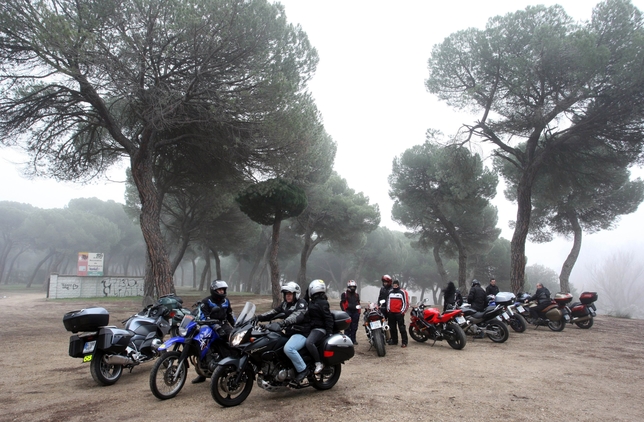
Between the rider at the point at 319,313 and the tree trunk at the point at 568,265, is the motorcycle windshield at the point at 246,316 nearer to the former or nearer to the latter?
the rider at the point at 319,313

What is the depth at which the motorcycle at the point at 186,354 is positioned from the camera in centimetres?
454

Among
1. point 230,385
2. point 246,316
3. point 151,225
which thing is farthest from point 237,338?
point 151,225

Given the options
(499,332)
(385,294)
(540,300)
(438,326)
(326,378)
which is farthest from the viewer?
(540,300)

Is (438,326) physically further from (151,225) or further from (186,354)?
(151,225)

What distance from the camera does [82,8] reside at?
406 inches

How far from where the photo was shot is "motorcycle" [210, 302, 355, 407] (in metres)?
4.29

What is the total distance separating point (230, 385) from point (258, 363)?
1.21 ft

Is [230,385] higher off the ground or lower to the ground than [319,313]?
lower

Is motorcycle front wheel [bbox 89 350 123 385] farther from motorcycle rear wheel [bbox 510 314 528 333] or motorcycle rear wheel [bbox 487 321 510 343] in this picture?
motorcycle rear wheel [bbox 510 314 528 333]

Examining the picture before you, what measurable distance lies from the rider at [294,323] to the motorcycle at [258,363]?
0.09 metres

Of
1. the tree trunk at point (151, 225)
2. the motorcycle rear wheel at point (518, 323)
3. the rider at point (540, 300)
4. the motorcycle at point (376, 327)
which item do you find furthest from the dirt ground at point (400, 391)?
the tree trunk at point (151, 225)

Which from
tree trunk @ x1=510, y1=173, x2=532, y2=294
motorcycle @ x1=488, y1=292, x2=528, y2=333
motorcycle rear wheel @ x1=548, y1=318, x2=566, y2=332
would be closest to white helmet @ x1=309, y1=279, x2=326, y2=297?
motorcycle @ x1=488, y1=292, x2=528, y2=333

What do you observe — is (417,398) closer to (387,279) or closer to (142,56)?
(387,279)

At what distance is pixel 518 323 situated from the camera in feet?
33.4
